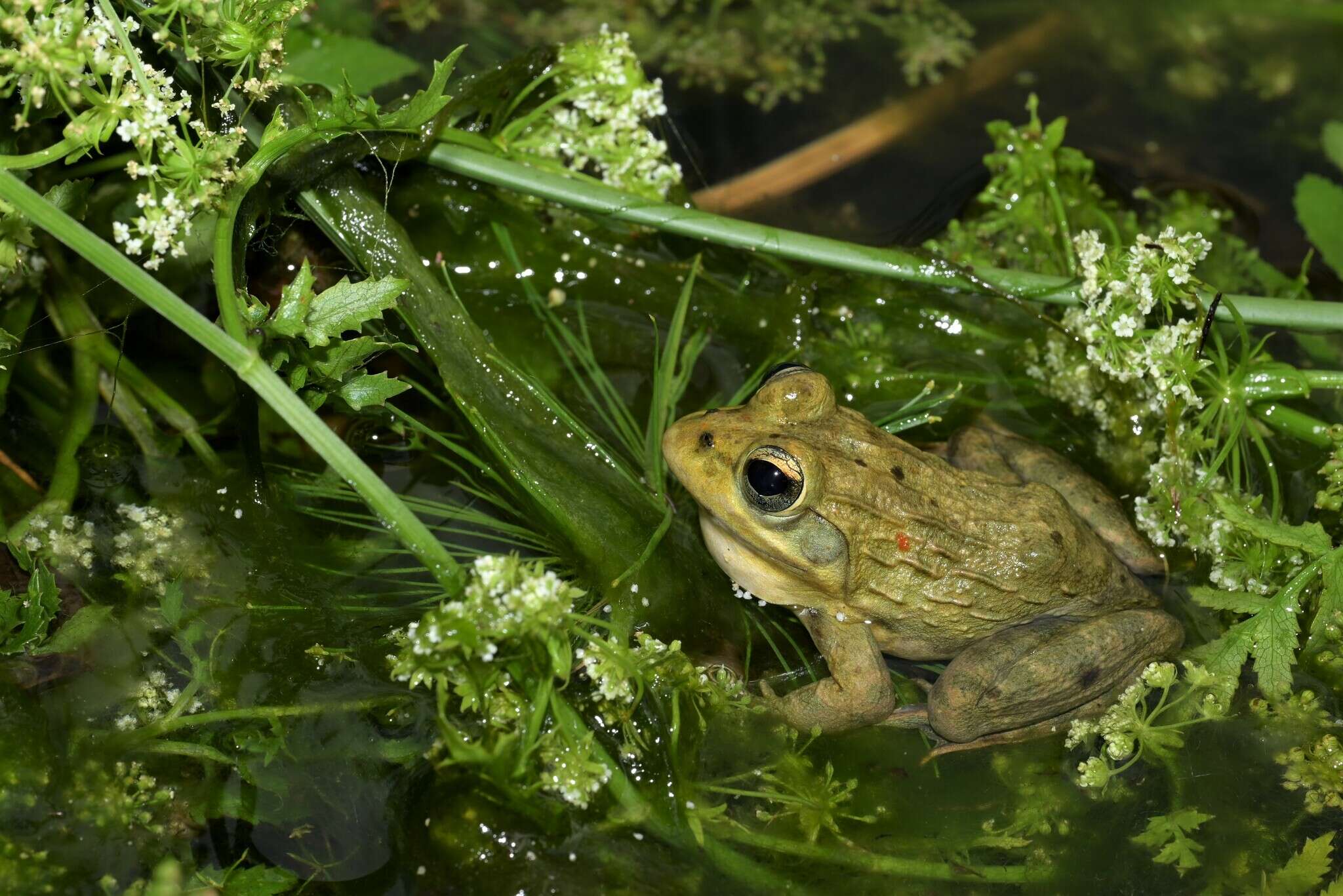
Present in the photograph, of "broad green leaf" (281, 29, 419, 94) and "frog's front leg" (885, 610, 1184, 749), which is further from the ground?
"broad green leaf" (281, 29, 419, 94)

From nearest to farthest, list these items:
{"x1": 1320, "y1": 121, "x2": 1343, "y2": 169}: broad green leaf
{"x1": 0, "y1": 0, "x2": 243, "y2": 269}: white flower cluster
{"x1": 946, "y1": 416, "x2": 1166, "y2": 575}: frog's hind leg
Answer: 1. {"x1": 0, "y1": 0, "x2": 243, "y2": 269}: white flower cluster
2. {"x1": 946, "y1": 416, "x2": 1166, "y2": 575}: frog's hind leg
3. {"x1": 1320, "y1": 121, "x2": 1343, "y2": 169}: broad green leaf

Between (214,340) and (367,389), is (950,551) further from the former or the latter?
(214,340)

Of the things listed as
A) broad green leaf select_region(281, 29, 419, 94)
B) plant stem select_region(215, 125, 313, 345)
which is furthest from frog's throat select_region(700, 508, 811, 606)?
broad green leaf select_region(281, 29, 419, 94)

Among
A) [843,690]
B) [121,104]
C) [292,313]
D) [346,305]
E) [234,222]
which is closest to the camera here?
[121,104]

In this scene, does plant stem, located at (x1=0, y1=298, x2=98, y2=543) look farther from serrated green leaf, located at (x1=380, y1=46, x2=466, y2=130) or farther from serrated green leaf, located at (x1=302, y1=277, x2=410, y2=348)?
Result: serrated green leaf, located at (x1=380, y1=46, x2=466, y2=130)

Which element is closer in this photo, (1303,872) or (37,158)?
(37,158)

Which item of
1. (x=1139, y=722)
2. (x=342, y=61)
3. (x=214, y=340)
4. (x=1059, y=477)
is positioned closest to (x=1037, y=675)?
(x=1139, y=722)

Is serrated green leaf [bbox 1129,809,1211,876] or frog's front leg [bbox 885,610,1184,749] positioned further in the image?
frog's front leg [bbox 885,610,1184,749]

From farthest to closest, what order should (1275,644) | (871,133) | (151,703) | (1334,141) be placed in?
(871,133) < (1334,141) < (1275,644) < (151,703)

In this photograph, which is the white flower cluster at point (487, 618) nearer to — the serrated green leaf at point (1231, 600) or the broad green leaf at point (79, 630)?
the broad green leaf at point (79, 630)
